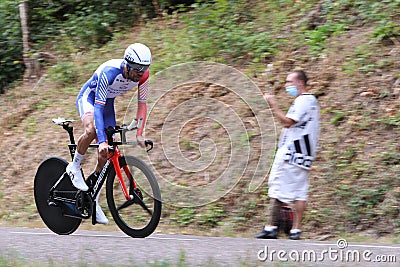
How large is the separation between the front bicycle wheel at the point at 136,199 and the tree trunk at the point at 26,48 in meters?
10.3

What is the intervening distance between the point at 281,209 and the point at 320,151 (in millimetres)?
2407

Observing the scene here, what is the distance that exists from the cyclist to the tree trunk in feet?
31.9

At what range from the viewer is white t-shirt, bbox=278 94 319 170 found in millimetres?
8023

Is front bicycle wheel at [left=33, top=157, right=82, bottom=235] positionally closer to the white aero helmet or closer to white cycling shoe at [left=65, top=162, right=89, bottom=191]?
white cycling shoe at [left=65, top=162, right=89, bottom=191]

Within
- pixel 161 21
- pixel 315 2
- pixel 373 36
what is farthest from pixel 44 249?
pixel 161 21

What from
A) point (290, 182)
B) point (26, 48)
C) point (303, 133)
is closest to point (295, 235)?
point (290, 182)

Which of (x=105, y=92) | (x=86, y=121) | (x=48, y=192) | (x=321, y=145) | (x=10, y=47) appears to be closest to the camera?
(x=105, y=92)

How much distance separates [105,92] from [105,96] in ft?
0.17

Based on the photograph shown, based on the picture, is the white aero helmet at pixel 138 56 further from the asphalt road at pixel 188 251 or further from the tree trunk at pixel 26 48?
the tree trunk at pixel 26 48

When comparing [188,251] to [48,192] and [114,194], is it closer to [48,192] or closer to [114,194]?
[114,194]

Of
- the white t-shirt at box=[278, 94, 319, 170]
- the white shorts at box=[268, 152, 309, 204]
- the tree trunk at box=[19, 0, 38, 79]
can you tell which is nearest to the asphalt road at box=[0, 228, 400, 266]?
the white shorts at box=[268, 152, 309, 204]

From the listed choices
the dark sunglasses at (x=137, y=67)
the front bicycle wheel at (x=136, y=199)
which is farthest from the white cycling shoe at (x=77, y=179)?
the dark sunglasses at (x=137, y=67)

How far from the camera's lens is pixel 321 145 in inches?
415

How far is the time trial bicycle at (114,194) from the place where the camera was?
7.50 metres
